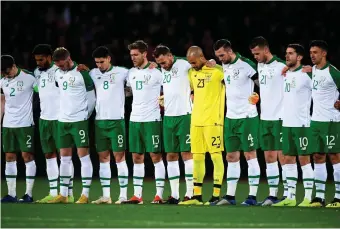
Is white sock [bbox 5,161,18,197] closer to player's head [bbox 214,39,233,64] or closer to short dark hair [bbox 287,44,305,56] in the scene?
player's head [bbox 214,39,233,64]

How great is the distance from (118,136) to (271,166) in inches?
84.5

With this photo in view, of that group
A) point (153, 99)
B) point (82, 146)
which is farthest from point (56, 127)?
point (153, 99)

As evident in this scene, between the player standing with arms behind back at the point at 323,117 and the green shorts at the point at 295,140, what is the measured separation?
0.11 metres

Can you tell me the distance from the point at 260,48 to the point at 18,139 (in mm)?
3713

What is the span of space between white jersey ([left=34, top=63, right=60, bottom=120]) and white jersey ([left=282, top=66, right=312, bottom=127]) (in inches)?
127

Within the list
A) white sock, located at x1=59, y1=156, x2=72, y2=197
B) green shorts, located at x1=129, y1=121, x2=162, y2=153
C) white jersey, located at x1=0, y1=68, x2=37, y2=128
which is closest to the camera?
green shorts, located at x1=129, y1=121, x2=162, y2=153

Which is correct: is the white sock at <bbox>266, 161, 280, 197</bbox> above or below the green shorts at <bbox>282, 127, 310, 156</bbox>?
below

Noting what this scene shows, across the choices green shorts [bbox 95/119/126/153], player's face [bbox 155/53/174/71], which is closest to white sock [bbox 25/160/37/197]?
green shorts [bbox 95/119/126/153]

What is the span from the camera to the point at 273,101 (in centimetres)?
1519

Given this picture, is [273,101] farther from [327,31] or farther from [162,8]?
[162,8]

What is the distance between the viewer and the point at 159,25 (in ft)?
74.7

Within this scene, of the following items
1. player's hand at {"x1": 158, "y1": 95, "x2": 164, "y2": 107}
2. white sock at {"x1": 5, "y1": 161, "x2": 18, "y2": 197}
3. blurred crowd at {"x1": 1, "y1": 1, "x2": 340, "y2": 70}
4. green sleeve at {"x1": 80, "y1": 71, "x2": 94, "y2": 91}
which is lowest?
white sock at {"x1": 5, "y1": 161, "x2": 18, "y2": 197}

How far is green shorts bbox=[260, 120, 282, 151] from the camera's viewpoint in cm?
1520

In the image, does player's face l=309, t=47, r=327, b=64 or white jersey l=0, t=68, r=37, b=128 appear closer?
player's face l=309, t=47, r=327, b=64
